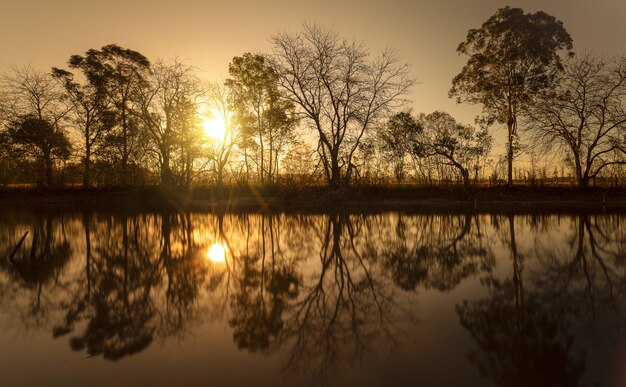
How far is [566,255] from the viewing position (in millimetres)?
10617

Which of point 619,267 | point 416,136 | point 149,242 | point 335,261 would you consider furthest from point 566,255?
point 416,136

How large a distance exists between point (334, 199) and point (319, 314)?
25.9m

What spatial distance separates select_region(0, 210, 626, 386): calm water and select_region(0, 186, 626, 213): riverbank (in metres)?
15.8

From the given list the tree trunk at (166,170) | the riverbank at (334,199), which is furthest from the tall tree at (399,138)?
the tree trunk at (166,170)

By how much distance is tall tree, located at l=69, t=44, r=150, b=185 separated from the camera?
40062 millimetres

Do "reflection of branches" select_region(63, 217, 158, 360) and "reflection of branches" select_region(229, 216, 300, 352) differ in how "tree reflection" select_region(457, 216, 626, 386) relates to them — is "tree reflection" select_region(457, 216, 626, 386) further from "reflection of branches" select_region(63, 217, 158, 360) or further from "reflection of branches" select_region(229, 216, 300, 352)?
"reflection of branches" select_region(63, 217, 158, 360)

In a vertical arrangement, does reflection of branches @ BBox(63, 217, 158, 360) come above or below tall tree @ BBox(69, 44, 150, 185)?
below

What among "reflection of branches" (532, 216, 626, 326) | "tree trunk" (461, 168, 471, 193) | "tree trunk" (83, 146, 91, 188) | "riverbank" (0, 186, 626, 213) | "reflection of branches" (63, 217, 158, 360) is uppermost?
"tree trunk" (83, 146, 91, 188)


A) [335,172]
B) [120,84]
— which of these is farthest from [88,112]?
[335,172]

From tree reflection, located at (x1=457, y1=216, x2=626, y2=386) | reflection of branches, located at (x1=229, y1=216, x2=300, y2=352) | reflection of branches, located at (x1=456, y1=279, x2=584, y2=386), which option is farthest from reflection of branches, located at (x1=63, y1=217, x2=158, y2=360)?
tree reflection, located at (x1=457, y1=216, x2=626, y2=386)

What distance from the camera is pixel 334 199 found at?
3228 cm

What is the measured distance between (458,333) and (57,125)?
45701mm

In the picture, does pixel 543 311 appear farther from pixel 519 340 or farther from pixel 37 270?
pixel 37 270

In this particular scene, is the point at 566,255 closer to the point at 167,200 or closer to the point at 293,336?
the point at 293,336
